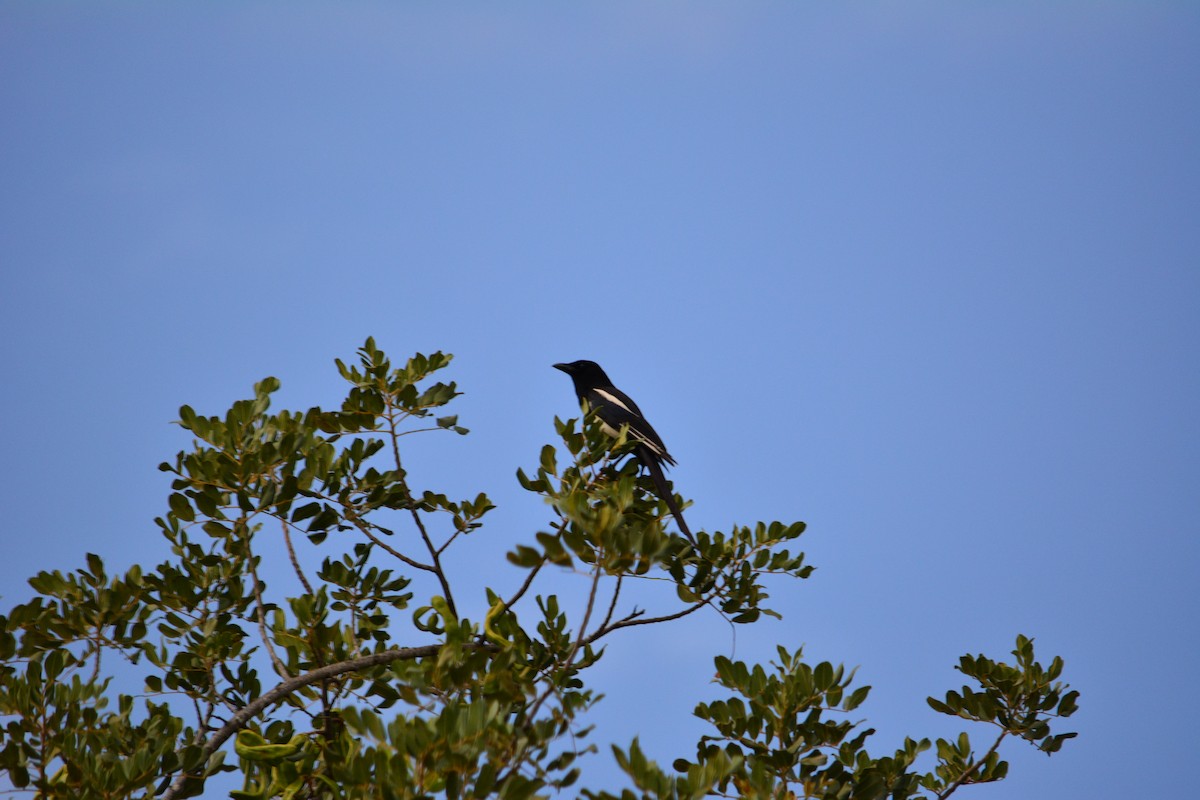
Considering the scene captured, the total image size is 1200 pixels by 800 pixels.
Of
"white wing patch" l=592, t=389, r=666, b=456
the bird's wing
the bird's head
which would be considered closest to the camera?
"white wing patch" l=592, t=389, r=666, b=456

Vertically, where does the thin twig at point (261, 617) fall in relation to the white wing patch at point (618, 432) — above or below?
below

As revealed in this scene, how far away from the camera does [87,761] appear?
3.25 meters

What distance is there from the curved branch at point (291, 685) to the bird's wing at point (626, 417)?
1.76 m

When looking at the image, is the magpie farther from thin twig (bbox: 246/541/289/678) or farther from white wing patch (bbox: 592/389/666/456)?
thin twig (bbox: 246/541/289/678)

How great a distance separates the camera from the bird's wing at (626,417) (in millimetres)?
5406

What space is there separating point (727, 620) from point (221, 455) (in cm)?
211

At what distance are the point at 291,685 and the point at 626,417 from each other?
2837 millimetres

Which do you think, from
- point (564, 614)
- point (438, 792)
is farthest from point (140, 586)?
point (438, 792)

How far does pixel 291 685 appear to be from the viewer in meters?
3.45

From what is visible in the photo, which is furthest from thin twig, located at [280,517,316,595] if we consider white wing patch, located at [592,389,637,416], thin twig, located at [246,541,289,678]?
white wing patch, located at [592,389,637,416]

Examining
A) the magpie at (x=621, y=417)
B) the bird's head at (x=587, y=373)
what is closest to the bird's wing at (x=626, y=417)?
the magpie at (x=621, y=417)

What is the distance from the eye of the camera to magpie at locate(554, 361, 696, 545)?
187 inches

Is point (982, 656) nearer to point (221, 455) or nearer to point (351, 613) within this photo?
point (351, 613)

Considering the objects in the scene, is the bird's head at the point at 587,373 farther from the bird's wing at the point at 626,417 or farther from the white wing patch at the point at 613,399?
the white wing patch at the point at 613,399
